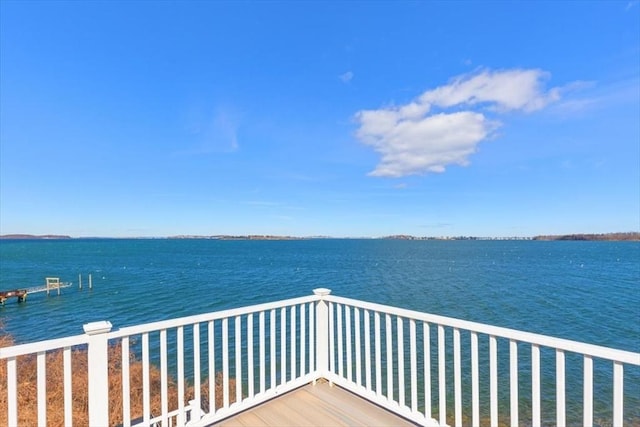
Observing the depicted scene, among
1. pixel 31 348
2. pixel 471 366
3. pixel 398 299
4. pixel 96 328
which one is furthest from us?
pixel 398 299

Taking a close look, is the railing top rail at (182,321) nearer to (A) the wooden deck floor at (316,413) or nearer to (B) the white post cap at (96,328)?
(B) the white post cap at (96,328)

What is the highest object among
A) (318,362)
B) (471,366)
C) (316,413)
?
(471,366)

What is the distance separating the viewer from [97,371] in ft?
5.77

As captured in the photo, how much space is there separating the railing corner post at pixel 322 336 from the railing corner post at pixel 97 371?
173 centimetres

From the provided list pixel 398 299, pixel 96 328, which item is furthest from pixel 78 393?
pixel 398 299

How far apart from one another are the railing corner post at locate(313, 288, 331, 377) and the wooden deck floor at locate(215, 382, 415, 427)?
0.25 metres

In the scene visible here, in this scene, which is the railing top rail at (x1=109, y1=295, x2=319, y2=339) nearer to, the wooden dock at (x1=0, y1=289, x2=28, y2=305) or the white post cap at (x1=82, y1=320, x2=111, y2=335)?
the white post cap at (x1=82, y1=320, x2=111, y2=335)

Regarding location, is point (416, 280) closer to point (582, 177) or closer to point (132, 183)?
point (582, 177)

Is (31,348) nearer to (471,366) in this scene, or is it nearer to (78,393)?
(471,366)

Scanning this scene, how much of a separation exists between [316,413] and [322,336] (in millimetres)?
674

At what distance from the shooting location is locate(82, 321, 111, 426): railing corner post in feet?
5.63

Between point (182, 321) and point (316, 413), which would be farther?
point (316, 413)

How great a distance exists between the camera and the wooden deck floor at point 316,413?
229 cm

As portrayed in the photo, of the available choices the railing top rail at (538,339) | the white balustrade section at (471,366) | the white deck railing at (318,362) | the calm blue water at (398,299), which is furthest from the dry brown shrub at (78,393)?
the calm blue water at (398,299)
